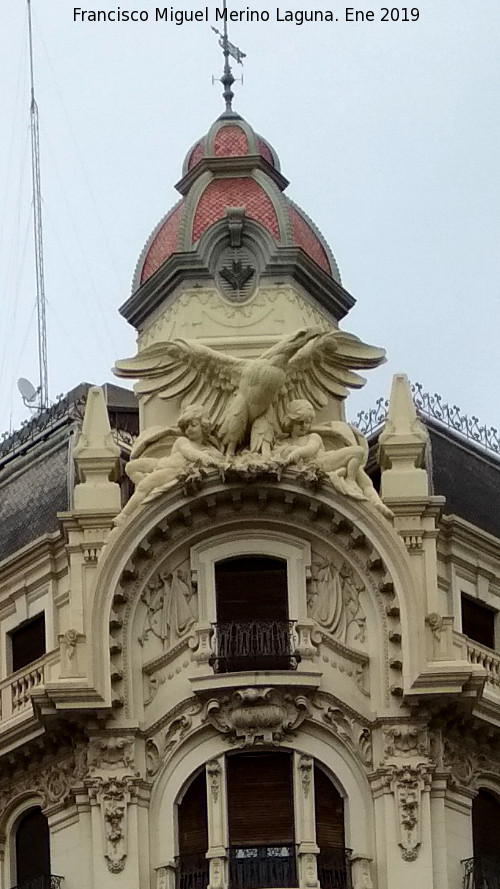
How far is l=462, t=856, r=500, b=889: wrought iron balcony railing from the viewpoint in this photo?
49.0m

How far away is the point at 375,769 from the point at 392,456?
536 cm

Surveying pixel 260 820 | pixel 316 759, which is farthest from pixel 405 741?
pixel 260 820

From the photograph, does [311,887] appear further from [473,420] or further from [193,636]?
[473,420]

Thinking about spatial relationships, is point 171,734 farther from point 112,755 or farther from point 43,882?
point 43,882

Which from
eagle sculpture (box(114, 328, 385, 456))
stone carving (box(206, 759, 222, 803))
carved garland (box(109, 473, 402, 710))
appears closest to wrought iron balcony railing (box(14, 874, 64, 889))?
stone carving (box(206, 759, 222, 803))

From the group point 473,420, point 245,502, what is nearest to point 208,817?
point 245,502

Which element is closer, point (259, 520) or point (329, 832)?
point (329, 832)

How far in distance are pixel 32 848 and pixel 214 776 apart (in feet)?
11.6

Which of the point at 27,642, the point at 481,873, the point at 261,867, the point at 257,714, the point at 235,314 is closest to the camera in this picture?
the point at 261,867

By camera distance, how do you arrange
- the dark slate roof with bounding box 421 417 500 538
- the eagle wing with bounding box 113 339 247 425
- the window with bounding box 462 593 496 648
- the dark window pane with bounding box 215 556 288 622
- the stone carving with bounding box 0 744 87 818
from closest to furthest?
the stone carving with bounding box 0 744 87 818 < the dark window pane with bounding box 215 556 288 622 < the eagle wing with bounding box 113 339 247 425 < the window with bounding box 462 593 496 648 < the dark slate roof with bounding box 421 417 500 538

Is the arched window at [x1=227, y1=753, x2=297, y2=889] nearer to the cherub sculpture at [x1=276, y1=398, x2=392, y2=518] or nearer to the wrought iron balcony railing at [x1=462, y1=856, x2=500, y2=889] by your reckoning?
the wrought iron balcony railing at [x1=462, y1=856, x2=500, y2=889]

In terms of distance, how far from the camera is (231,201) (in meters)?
53.7

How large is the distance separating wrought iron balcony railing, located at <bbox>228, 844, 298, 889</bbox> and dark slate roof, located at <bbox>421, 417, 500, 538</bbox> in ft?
25.3

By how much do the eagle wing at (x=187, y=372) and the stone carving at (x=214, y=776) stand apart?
564 cm
